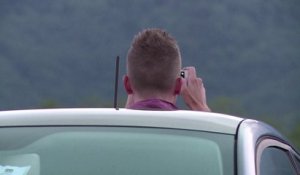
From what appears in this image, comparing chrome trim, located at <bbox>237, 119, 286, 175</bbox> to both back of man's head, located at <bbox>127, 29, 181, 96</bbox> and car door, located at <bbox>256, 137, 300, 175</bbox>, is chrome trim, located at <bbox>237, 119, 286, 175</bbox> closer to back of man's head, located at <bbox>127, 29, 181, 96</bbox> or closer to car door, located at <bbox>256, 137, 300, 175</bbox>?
car door, located at <bbox>256, 137, 300, 175</bbox>

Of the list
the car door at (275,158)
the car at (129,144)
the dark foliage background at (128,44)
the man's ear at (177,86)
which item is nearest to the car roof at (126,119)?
the car at (129,144)

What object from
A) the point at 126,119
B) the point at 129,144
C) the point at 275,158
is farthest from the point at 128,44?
the point at 129,144

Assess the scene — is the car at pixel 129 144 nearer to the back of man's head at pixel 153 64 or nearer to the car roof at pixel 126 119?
the car roof at pixel 126 119

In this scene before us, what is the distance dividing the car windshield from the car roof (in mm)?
27

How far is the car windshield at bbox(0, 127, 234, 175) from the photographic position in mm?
3828

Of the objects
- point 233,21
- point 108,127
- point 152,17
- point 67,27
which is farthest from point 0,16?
point 108,127

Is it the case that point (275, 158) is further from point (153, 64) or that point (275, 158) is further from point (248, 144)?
point (153, 64)

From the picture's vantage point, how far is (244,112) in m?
8.59

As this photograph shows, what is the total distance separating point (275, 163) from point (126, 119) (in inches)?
27.6

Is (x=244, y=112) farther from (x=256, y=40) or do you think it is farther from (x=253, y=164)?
(x=253, y=164)

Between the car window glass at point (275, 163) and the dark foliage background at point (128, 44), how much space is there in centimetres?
374

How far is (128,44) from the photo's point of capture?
8875mm

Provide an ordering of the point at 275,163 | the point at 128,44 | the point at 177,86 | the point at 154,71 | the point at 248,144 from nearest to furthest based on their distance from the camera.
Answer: the point at 248,144 < the point at 275,163 < the point at 154,71 < the point at 177,86 < the point at 128,44

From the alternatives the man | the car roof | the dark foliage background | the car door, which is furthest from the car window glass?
the dark foliage background
